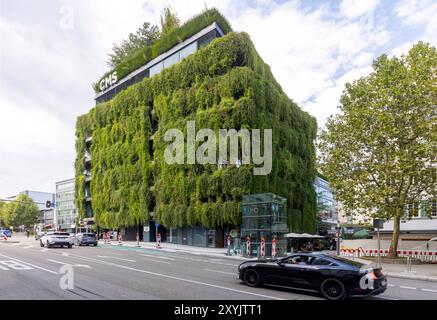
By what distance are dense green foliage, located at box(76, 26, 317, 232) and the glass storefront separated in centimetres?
727

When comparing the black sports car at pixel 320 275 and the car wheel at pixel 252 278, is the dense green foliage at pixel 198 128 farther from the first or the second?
the black sports car at pixel 320 275

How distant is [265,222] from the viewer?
25.2 m

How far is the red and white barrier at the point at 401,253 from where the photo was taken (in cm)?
2327

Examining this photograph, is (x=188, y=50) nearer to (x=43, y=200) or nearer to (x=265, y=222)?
(x=265, y=222)

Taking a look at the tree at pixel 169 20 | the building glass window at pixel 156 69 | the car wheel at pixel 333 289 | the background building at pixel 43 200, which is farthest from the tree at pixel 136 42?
the background building at pixel 43 200

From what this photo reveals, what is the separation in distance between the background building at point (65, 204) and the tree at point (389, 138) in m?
79.5

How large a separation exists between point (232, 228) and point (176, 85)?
57.4 feet

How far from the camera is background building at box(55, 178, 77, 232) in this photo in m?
91.0

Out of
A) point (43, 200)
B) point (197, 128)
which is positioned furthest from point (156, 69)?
point (43, 200)

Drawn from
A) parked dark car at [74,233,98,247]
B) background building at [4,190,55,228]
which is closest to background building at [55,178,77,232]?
background building at [4,190,55,228]

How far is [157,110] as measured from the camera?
43.5m

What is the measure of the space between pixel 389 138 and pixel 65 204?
88.1 m
